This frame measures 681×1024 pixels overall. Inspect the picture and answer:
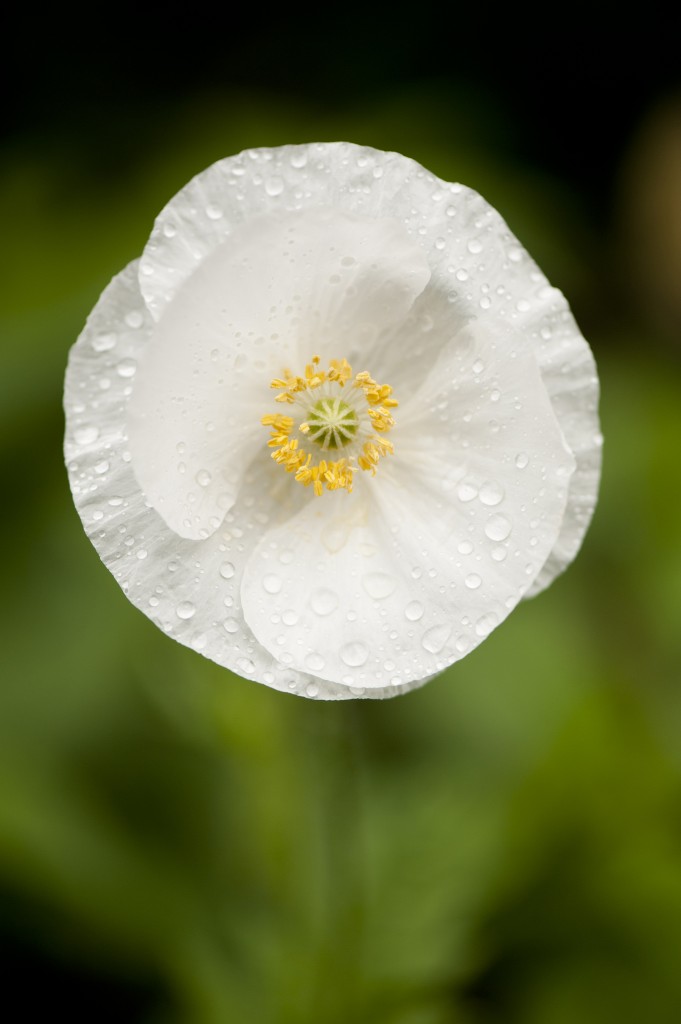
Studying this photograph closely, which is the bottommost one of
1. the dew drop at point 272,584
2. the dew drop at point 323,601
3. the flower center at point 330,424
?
the dew drop at point 323,601

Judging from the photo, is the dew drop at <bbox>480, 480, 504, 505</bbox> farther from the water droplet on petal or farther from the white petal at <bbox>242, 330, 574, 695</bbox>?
the water droplet on petal

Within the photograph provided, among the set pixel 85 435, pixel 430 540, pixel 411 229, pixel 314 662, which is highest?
pixel 411 229

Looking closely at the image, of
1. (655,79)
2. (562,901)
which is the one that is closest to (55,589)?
(562,901)

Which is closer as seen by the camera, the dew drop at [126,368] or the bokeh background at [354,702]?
the dew drop at [126,368]

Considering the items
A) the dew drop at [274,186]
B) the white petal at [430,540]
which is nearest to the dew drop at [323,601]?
the white petal at [430,540]

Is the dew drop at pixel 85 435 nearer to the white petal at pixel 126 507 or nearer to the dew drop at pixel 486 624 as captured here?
the white petal at pixel 126 507

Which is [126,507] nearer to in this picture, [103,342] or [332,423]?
[103,342]

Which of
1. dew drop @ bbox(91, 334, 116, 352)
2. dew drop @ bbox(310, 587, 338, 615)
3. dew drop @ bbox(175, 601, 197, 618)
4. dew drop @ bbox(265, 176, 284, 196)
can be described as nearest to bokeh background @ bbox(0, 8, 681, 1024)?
dew drop @ bbox(310, 587, 338, 615)

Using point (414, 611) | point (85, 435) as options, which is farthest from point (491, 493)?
point (85, 435)
